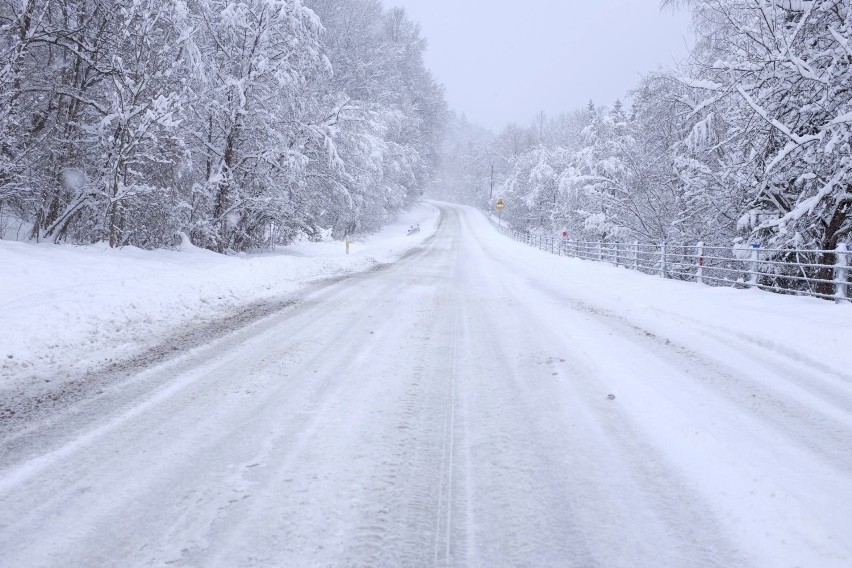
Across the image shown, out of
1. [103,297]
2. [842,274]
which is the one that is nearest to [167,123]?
[103,297]

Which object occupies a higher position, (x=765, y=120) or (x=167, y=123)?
(x=167, y=123)

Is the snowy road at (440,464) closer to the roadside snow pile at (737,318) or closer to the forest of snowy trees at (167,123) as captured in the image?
the roadside snow pile at (737,318)

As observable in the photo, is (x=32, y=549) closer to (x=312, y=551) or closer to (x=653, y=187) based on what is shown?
(x=312, y=551)

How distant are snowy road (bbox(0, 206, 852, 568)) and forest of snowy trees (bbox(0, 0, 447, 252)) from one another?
1046 centimetres

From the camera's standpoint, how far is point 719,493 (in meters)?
2.82

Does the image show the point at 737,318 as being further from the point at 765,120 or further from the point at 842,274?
the point at 765,120

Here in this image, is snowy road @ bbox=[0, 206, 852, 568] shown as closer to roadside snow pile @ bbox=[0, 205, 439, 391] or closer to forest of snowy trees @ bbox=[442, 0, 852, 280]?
roadside snow pile @ bbox=[0, 205, 439, 391]

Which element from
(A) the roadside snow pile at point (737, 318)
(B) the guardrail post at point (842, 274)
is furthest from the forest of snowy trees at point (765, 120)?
(A) the roadside snow pile at point (737, 318)

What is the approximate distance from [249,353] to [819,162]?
10.1 m

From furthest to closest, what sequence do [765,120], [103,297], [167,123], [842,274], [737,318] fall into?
[167,123] < [765,120] < [842,274] < [737,318] < [103,297]

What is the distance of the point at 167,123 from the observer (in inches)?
501

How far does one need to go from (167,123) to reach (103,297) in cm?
694

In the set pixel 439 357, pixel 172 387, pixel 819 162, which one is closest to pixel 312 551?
pixel 172 387

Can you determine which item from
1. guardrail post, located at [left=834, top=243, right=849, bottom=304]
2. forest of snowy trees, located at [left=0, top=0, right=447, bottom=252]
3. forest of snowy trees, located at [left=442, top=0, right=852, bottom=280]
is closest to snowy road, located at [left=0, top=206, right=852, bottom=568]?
guardrail post, located at [left=834, top=243, right=849, bottom=304]
